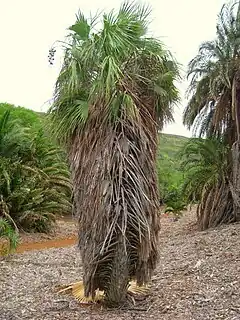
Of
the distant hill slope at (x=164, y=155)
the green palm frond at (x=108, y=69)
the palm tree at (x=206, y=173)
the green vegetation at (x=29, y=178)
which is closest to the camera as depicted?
the green palm frond at (x=108, y=69)

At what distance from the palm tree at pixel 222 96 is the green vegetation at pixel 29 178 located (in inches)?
180

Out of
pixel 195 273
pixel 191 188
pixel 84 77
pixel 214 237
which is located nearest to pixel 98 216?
pixel 84 77

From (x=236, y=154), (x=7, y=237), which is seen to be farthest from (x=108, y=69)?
(x=236, y=154)

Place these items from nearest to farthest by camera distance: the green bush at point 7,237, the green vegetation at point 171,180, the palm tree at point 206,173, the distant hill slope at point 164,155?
the green bush at point 7,237 < the palm tree at point 206,173 < the distant hill slope at point 164,155 < the green vegetation at point 171,180

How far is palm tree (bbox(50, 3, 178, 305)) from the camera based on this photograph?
6.50 metres

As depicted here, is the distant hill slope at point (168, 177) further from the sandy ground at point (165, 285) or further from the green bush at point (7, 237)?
the sandy ground at point (165, 285)

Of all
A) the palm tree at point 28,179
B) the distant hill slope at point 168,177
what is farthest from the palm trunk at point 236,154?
the distant hill slope at point 168,177

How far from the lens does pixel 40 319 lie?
631cm

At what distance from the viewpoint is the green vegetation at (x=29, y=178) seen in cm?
1507

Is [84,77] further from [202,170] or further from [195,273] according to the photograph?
[202,170]

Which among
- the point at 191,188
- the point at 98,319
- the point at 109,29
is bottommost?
the point at 98,319

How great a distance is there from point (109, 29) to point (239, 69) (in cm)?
658

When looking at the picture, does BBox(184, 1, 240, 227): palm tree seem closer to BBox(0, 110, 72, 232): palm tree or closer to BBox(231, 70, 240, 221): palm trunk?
BBox(231, 70, 240, 221): palm trunk

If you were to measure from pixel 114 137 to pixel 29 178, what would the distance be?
952cm
